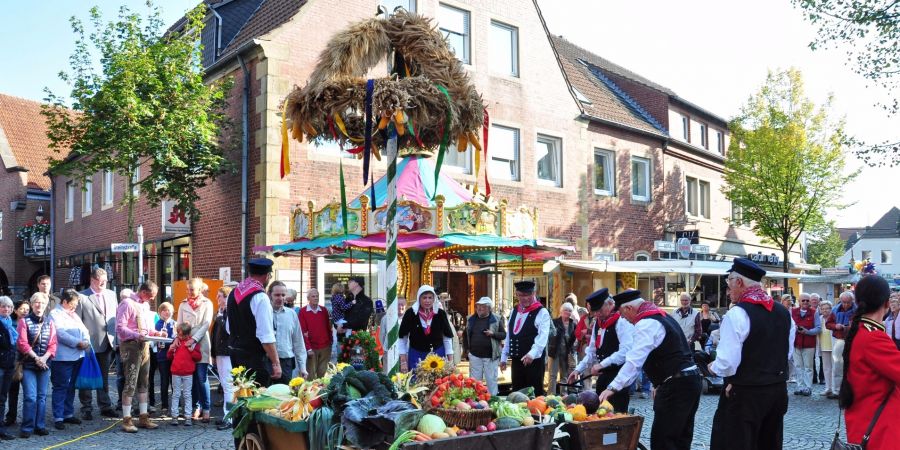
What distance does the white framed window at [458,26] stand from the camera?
18.7 metres

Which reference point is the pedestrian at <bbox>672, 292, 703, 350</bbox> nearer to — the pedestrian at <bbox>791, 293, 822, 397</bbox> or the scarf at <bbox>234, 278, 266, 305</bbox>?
the pedestrian at <bbox>791, 293, 822, 397</bbox>

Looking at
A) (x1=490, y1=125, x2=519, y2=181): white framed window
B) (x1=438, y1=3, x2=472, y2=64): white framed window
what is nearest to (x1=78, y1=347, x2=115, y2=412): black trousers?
(x1=490, y1=125, x2=519, y2=181): white framed window

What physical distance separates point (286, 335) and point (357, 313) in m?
2.50

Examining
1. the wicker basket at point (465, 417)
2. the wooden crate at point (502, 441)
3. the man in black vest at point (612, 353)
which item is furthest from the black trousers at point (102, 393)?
the wooden crate at point (502, 441)

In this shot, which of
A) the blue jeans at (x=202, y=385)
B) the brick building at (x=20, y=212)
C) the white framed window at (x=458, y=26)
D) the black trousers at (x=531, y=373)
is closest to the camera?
the black trousers at (x=531, y=373)

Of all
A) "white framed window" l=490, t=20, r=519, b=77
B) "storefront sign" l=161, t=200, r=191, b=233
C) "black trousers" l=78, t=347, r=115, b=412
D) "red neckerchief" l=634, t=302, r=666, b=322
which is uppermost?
"white framed window" l=490, t=20, r=519, b=77

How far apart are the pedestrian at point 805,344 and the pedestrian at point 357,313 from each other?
24.7 ft

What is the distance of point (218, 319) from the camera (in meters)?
10.8

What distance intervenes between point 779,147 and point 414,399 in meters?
23.3

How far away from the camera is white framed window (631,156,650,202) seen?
2419 centimetres

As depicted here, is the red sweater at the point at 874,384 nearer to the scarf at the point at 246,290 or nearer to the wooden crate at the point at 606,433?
the wooden crate at the point at 606,433

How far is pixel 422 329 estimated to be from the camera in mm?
10438

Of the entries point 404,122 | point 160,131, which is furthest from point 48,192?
point 404,122

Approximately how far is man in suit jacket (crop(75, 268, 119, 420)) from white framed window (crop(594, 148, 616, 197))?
1508 cm
